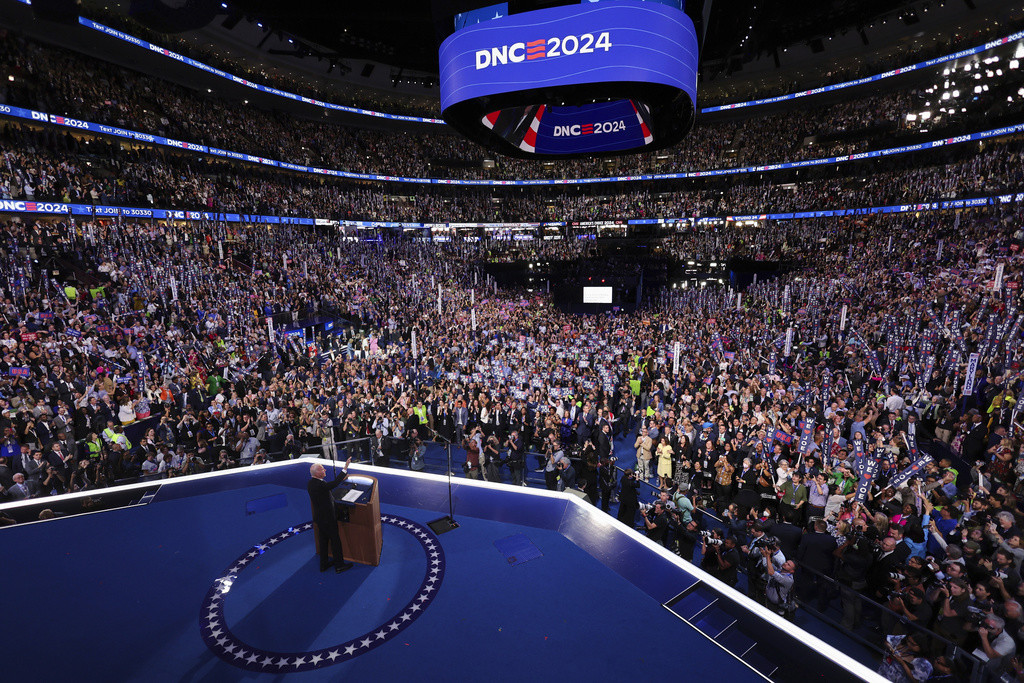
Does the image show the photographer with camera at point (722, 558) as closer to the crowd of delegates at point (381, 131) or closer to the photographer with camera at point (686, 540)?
the photographer with camera at point (686, 540)

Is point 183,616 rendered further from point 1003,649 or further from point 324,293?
point 324,293

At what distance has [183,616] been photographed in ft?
15.1

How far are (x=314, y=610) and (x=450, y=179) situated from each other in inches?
1516

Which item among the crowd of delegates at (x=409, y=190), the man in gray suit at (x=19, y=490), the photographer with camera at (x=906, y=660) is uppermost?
the crowd of delegates at (x=409, y=190)

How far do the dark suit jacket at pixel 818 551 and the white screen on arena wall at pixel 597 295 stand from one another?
23.3 m

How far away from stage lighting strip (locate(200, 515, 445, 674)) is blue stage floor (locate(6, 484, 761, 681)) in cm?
1

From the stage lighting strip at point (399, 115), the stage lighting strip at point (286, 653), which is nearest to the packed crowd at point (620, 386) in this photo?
the stage lighting strip at point (286, 653)

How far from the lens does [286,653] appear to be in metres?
4.17

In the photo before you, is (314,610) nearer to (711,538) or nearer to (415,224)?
(711,538)

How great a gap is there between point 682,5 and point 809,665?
20.8ft

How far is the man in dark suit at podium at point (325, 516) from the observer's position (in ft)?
16.7

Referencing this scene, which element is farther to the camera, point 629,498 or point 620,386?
point 620,386

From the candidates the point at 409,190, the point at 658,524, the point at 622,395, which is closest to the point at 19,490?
the point at 658,524

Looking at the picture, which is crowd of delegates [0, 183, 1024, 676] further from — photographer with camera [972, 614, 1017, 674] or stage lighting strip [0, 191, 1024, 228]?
stage lighting strip [0, 191, 1024, 228]
